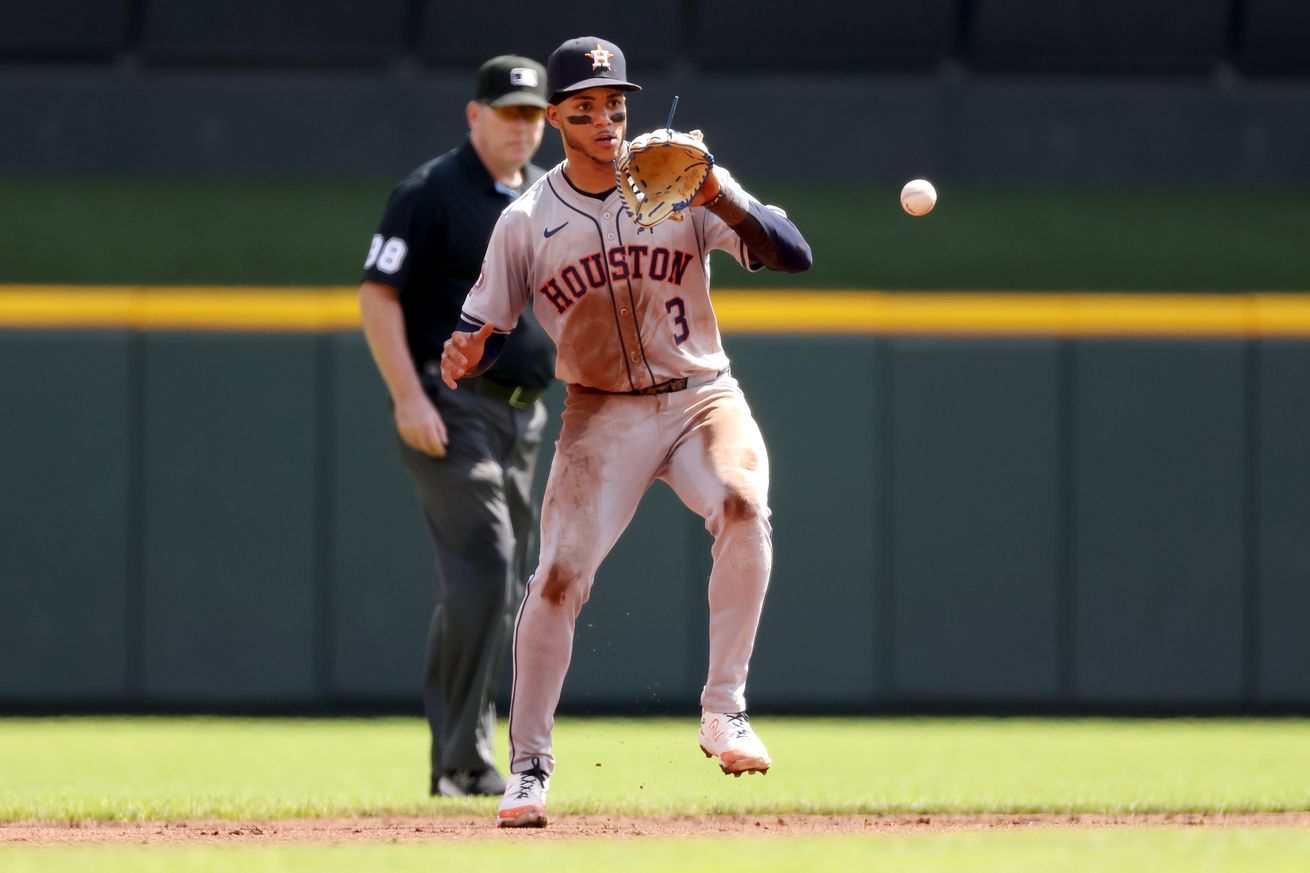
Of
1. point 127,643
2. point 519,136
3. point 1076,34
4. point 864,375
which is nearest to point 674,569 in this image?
point 864,375

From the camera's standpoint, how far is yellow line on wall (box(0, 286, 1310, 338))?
25.5 ft

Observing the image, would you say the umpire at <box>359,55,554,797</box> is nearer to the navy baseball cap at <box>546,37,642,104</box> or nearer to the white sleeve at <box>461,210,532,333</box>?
the white sleeve at <box>461,210,532,333</box>

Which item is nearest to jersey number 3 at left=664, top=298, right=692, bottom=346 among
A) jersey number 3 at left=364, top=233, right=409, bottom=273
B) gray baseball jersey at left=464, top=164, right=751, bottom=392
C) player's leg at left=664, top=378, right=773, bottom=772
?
gray baseball jersey at left=464, top=164, right=751, bottom=392

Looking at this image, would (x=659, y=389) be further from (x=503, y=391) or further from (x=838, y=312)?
(x=838, y=312)

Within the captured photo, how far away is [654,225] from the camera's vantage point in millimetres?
4391

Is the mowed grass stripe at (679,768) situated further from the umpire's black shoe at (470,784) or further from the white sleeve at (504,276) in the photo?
the white sleeve at (504,276)

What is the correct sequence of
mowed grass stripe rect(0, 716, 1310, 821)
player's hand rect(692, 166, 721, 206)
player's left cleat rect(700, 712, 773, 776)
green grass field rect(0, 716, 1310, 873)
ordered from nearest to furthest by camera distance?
green grass field rect(0, 716, 1310, 873)
player's hand rect(692, 166, 721, 206)
player's left cleat rect(700, 712, 773, 776)
mowed grass stripe rect(0, 716, 1310, 821)

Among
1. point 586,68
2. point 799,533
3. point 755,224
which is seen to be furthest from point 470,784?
point 799,533

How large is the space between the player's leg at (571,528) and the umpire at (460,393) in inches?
29.6

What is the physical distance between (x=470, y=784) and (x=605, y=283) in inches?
64.2

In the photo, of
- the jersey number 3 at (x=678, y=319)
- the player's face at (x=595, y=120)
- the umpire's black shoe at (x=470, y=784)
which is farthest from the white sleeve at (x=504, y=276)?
the umpire's black shoe at (x=470, y=784)

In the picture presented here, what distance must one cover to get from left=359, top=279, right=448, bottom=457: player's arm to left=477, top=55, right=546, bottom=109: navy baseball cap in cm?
61

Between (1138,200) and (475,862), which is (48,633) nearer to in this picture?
(475,862)

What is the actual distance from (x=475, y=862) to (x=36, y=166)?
592 centimetres
